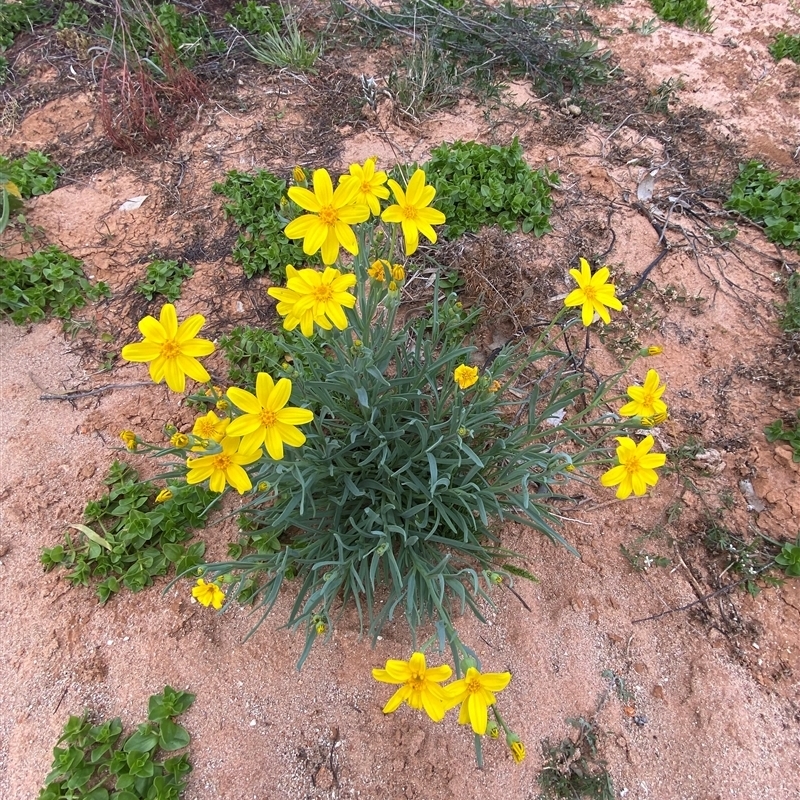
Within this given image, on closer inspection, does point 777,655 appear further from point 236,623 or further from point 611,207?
point 611,207

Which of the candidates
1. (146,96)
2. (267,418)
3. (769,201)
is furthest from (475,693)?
(146,96)

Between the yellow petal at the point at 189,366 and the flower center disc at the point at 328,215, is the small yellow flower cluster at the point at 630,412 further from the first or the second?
the yellow petal at the point at 189,366

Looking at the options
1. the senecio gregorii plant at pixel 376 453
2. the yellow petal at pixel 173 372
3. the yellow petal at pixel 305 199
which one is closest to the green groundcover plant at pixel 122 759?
the senecio gregorii plant at pixel 376 453

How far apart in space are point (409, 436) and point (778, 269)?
2.54 metres

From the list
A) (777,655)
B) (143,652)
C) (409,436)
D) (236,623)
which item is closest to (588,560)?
(777,655)

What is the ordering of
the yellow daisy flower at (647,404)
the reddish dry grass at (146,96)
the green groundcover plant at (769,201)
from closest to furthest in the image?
the yellow daisy flower at (647,404) < the green groundcover plant at (769,201) < the reddish dry grass at (146,96)

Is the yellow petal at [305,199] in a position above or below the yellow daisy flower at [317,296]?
above

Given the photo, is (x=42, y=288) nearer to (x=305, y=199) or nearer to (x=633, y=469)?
(x=305, y=199)

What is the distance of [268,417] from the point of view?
1467 mm

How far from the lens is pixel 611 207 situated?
133 inches

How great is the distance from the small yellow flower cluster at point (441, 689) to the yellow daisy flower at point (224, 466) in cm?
62

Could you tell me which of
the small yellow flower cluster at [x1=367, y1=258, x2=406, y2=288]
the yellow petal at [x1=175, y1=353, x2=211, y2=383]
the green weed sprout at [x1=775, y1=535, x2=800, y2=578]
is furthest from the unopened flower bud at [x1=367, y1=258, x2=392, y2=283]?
the green weed sprout at [x1=775, y1=535, x2=800, y2=578]

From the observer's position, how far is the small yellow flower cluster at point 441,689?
137cm

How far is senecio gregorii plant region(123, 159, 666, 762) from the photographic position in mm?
1467
